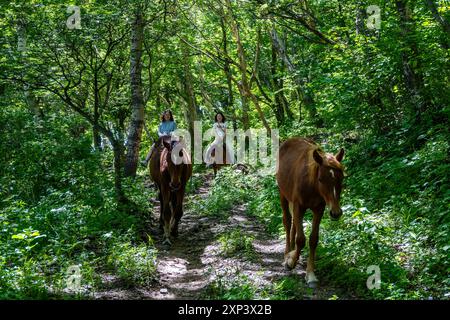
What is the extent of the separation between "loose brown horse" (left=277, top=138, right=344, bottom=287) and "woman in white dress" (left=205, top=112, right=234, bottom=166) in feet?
36.5

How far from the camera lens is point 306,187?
7.75 metres

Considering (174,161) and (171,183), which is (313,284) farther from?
(174,161)

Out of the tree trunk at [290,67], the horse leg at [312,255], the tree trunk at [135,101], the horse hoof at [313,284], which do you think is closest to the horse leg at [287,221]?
the horse leg at [312,255]

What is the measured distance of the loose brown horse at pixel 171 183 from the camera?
11.6 meters

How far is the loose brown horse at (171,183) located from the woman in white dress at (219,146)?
27.3ft

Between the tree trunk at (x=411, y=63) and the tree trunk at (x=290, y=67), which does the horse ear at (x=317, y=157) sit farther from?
the tree trunk at (x=290, y=67)

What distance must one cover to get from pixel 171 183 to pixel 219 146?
9.71 meters

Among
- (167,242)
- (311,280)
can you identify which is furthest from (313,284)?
(167,242)

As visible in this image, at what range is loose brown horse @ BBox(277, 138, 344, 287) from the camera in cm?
702

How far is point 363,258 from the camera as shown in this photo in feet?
24.6

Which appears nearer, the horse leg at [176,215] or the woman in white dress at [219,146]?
the horse leg at [176,215]

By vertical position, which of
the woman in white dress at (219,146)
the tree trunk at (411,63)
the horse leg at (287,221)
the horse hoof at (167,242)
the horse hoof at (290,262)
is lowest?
the horse hoof at (167,242)

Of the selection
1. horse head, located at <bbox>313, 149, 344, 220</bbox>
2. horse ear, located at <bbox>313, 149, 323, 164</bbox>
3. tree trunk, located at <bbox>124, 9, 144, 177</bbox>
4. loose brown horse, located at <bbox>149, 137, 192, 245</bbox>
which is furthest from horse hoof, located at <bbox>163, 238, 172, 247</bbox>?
horse ear, located at <bbox>313, 149, 323, 164</bbox>
